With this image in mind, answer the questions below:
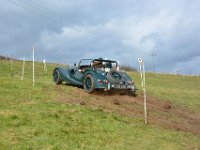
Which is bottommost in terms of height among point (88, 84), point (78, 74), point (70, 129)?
point (70, 129)

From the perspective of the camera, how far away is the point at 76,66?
78.3 ft

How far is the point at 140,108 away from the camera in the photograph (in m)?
19.8

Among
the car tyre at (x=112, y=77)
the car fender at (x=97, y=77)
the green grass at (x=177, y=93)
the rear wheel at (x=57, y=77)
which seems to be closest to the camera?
the car fender at (x=97, y=77)

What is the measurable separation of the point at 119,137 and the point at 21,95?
6497mm

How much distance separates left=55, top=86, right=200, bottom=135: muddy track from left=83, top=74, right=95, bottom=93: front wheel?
0.28m

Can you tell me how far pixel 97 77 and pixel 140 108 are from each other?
2843mm

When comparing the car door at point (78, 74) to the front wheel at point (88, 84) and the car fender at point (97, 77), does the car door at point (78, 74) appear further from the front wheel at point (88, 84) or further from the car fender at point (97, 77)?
the car fender at point (97, 77)

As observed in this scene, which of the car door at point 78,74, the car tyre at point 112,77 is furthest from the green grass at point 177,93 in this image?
the car door at point 78,74

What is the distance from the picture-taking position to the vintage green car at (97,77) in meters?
21.2

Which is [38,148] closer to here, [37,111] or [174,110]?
[37,111]

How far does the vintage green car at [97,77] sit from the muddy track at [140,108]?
17.3 inches

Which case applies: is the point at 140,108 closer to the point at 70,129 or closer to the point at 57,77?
the point at 57,77

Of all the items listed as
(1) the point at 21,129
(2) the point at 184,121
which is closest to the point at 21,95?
(1) the point at 21,129

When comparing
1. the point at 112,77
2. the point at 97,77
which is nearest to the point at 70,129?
the point at 97,77
